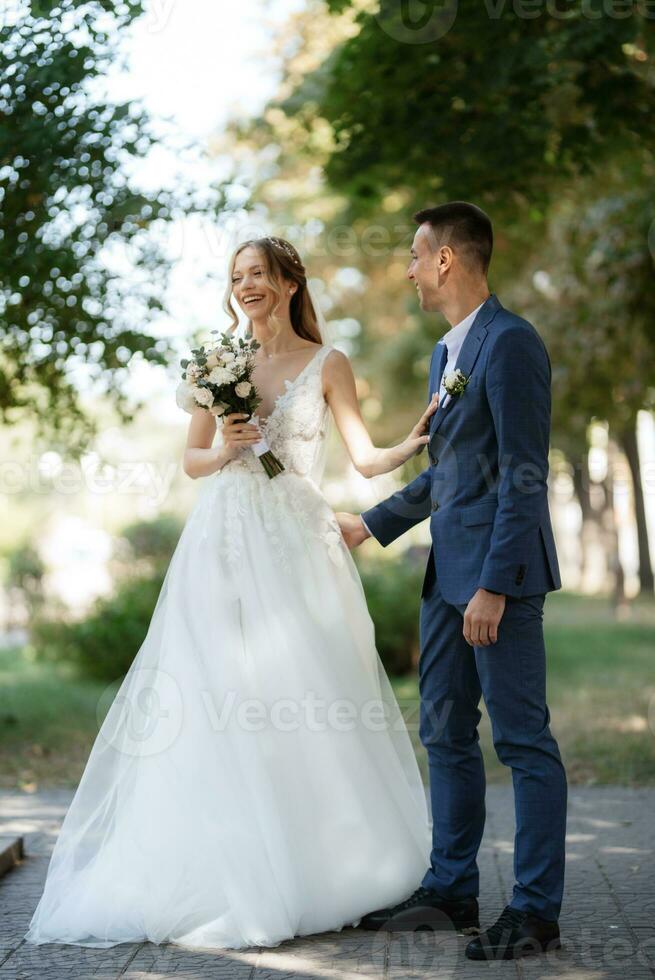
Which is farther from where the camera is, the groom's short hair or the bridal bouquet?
the bridal bouquet

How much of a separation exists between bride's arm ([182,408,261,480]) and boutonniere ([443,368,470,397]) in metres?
0.91

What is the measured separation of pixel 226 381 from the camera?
4523 mm

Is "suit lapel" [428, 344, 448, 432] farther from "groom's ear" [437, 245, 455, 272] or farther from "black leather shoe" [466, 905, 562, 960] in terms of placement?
"black leather shoe" [466, 905, 562, 960]

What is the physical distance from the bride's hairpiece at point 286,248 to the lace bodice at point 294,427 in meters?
0.53

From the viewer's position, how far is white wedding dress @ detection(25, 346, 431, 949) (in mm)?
4172

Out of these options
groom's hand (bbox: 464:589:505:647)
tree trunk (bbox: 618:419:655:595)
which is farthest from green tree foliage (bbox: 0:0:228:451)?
tree trunk (bbox: 618:419:655:595)

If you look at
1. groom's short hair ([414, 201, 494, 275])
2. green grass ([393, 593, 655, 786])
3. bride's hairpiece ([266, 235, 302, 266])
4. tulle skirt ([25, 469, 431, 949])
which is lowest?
green grass ([393, 593, 655, 786])

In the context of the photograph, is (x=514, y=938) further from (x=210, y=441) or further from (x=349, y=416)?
(x=210, y=441)

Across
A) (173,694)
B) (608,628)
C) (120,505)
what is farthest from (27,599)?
(120,505)

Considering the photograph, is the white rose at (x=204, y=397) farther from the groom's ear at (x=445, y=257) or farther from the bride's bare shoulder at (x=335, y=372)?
the groom's ear at (x=445, y=257)

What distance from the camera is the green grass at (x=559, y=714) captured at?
8328mm

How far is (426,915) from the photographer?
14.2 feet

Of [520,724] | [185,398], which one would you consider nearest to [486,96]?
[185,398]

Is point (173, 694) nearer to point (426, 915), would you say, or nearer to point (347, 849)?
point (347, 849)
